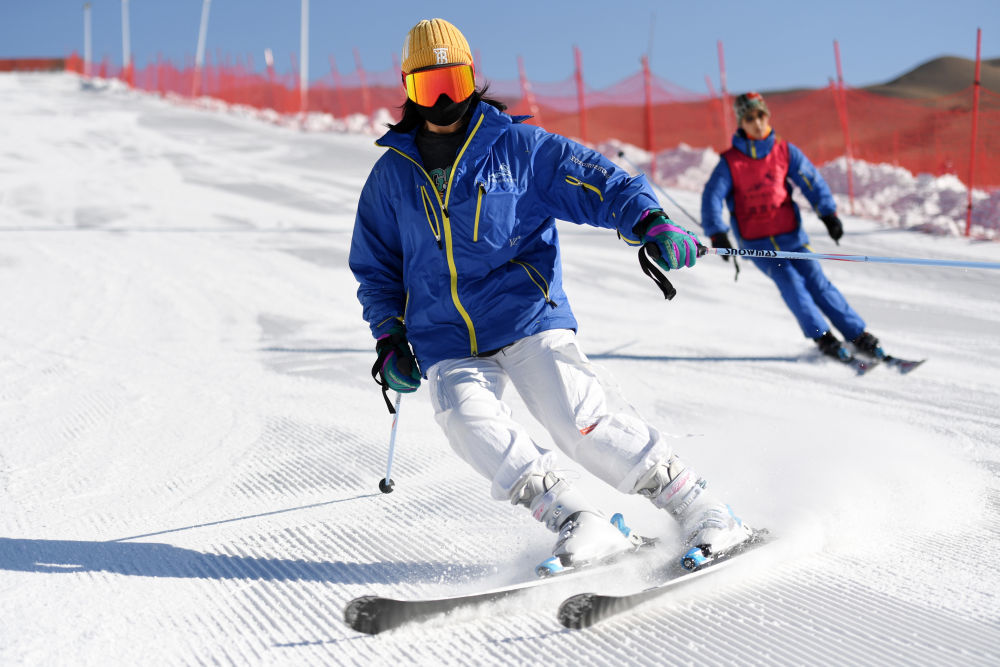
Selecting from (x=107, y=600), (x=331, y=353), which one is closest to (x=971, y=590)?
(x=107, y=600)

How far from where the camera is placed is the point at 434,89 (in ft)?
8.55

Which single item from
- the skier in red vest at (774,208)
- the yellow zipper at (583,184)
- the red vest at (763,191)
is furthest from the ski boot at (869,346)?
the yellow zipper at (583,184)

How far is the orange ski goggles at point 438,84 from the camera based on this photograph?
2.60 metres

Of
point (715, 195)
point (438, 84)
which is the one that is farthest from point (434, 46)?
point (715, 195)

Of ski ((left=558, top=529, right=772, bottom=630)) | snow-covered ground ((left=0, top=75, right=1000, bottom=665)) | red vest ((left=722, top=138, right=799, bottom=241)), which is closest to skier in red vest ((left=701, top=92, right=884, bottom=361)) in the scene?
red vest ((left=722, top=138, right=799, bottom=241))

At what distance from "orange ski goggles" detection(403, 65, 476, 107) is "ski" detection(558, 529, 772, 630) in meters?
1.51

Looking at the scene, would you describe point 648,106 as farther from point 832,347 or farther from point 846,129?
point 832,347

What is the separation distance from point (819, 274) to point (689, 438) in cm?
219

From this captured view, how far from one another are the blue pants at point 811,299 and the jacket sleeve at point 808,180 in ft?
1.21

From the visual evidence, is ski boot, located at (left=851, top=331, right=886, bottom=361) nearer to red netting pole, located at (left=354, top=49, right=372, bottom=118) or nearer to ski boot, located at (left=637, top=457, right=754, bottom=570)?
ski boot, located at (left=637, top=457, right=754, bottom=570)

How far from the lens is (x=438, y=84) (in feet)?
8.55

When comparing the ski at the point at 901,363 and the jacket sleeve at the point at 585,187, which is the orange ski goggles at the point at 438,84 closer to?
the jacket sleeve at the point at 585,187

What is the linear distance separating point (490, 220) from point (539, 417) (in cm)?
65

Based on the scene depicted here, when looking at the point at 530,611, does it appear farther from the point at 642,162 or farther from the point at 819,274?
the point at 642,162
